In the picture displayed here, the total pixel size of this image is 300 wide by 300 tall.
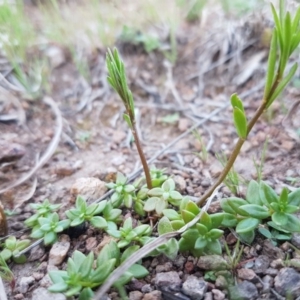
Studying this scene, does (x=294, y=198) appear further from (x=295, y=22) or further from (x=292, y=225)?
(x=295, y=22)

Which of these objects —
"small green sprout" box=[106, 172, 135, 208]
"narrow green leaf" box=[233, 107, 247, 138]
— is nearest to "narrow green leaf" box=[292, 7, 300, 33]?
"narrow green leaf" box=[233, 107, 247, 138]

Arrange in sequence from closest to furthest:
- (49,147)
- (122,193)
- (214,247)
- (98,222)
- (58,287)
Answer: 1. (58,287)
2. (214,247)
3. (98,222)
4. (122,193)
5. (49,147)

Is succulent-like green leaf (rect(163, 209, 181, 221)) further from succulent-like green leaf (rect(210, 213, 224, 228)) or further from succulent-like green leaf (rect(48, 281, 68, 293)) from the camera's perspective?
succulent-like green leaf (rect(48, 281, 68, 293))

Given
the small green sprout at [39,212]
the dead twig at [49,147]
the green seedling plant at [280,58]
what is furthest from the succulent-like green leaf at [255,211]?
the dead twig at [49,147]

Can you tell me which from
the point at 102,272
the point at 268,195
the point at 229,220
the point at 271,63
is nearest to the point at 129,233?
the point at 102,272

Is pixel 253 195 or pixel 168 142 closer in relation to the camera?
pixel 253 195
